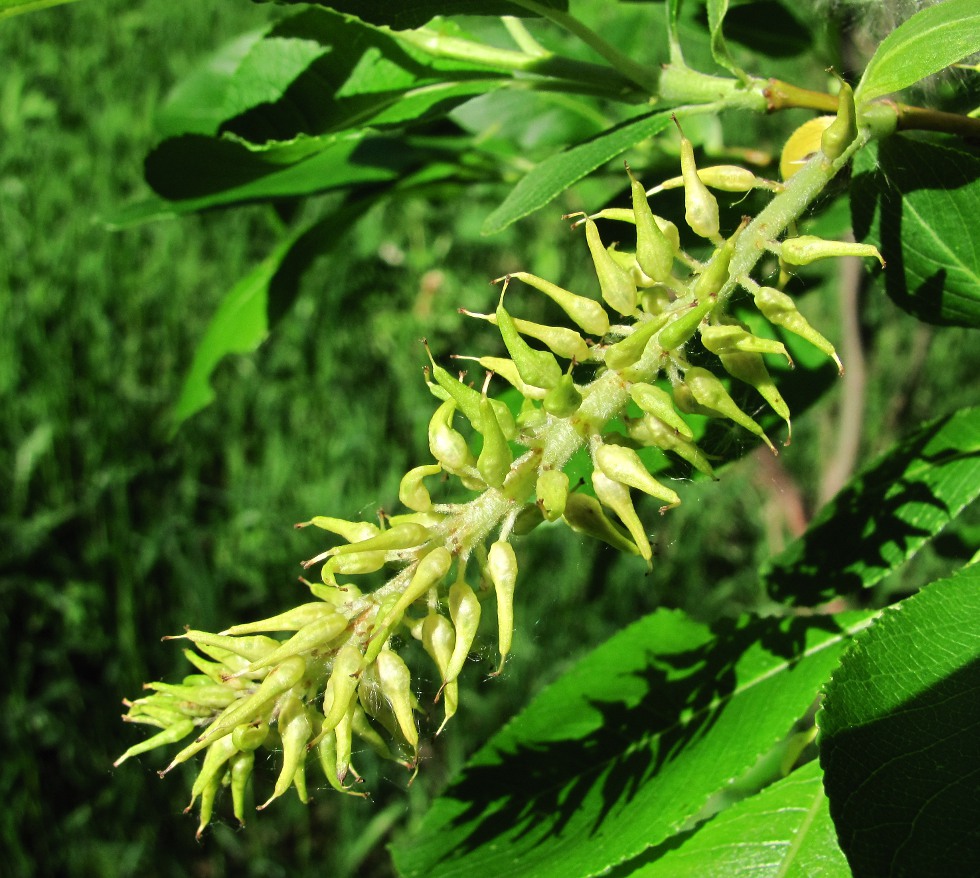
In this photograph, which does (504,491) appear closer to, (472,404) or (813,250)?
(472,404)

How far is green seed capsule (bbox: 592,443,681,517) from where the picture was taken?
3.02 feet

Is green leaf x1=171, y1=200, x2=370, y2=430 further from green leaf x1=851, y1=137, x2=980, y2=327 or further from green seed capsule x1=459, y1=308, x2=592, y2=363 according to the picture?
green seed capsule x1=459, y1=308, x2=592, y2=363

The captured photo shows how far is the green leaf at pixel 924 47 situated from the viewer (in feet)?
3.45

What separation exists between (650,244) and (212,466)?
4.10 metres

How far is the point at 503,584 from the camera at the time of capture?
955 millimetres

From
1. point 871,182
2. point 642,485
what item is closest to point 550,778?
point 642,485

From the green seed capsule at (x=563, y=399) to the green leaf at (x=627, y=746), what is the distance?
0.61 m

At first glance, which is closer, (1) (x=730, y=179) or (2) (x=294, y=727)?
(2) (x=294, y=727)

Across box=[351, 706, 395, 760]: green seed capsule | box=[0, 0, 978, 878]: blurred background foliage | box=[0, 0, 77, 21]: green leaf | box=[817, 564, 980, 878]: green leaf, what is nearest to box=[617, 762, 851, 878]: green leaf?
box=[817, 564, 980, 878]: green leaf

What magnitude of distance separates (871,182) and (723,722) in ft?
2.42

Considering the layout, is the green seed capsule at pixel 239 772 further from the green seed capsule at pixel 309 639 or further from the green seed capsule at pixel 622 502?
the green seed capsule at pixel 622 502

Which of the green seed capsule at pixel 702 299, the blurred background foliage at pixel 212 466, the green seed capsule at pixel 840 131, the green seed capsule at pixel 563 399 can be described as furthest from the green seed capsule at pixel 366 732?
the blurred background foliage at pixel 212 466

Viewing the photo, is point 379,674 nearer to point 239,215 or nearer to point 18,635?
point 18,635

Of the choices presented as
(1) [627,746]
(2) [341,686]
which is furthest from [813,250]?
(1) [627,746]
